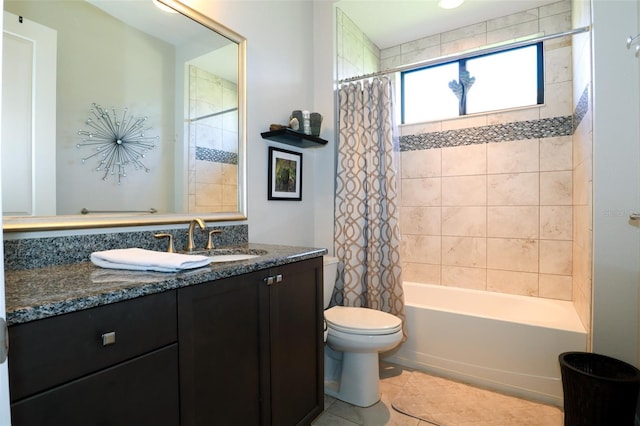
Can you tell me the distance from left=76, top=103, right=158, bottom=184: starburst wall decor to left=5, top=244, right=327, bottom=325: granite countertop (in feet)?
1.33

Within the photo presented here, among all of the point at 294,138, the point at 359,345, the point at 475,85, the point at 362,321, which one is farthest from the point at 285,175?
the point at 475,85

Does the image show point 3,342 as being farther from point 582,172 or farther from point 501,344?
point 582,172

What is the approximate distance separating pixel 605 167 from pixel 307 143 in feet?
5.37

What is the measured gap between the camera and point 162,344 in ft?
3.05

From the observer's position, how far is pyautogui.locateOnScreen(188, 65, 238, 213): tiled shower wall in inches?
66.5

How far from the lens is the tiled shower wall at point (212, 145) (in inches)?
66.5

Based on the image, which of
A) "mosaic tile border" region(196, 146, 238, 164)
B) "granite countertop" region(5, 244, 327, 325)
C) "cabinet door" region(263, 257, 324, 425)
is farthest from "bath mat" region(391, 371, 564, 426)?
"mosaic tile border" region(196, 146, 238, 164)

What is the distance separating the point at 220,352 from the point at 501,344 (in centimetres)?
175

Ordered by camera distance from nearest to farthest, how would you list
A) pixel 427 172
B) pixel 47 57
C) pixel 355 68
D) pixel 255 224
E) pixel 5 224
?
1. pixel 5 224
2. pixel 47 57
3. pixel 255 224
4. pixel 355 68
5. pixel 427 172

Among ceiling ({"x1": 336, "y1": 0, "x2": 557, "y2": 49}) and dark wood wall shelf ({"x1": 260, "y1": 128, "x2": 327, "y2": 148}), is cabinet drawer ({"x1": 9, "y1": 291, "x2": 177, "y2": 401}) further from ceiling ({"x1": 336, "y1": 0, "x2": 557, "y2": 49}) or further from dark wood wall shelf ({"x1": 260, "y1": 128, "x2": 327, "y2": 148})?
ceiling ({"x1": 336, "y1": 0, "x2": 557, "y2": 49})

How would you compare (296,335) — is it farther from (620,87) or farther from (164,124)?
(620,87)

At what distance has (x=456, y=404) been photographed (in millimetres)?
1890

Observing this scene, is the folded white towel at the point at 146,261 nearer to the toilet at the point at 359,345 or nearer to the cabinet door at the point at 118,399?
the cabinet door at the point at 118,399

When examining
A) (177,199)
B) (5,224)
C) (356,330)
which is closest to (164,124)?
(177,199)
